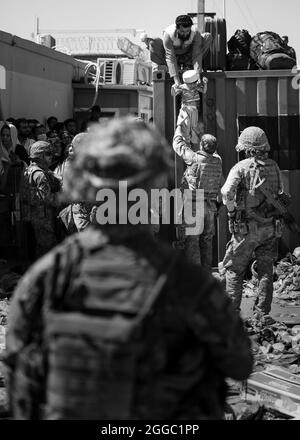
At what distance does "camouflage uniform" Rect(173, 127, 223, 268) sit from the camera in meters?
8.43

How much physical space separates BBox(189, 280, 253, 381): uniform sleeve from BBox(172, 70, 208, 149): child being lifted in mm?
7095

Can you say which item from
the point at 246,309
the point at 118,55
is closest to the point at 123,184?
the point at 246,309

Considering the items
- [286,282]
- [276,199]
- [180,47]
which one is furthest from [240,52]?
[276,199]

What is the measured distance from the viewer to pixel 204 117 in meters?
9.76

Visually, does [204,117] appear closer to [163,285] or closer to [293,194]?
[293,194]

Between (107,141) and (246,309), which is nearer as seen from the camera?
(107,141)

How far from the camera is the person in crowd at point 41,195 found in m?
8.48

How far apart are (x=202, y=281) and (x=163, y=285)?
5.4 inches

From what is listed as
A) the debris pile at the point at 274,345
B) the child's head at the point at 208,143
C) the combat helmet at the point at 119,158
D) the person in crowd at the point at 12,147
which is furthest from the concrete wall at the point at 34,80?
the combat helmet at the point at 119,158

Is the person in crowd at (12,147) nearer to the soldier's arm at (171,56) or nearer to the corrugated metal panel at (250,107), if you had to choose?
the soldier's arm at (171,56)

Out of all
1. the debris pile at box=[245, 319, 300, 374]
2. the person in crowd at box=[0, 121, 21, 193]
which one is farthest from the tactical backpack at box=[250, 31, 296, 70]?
the debris pile at box=[245, 319, 300, 374]

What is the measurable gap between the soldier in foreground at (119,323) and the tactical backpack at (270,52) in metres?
8.12

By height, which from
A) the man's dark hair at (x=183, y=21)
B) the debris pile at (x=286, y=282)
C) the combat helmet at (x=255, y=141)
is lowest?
the debris pile at (x=286, y=282)

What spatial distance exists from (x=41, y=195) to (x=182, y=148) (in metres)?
1.88
